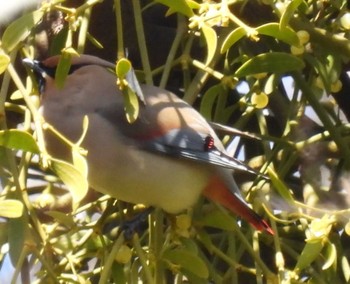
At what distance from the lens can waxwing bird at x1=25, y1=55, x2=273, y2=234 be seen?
3.96 feet

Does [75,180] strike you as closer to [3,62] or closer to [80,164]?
[80,164]

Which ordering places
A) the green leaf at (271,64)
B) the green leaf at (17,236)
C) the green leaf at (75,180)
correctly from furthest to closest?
the green leaf at (271,64) < the green leaf at (17,236) < the green leaf at (75,180)

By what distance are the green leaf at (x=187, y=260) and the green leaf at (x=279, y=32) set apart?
25cm

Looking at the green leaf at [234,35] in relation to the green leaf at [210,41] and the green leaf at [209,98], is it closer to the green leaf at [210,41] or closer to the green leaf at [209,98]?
the green leaf at [210,41]

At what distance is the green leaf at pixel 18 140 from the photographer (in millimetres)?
953

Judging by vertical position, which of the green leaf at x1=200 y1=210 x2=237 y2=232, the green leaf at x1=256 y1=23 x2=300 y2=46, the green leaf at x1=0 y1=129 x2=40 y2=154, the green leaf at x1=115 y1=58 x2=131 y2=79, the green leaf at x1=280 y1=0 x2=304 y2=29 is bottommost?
the green leaf at x1=200 y1=210 x2=237 y2=232

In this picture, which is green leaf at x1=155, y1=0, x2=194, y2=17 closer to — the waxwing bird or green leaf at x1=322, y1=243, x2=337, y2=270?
the waxwing bird

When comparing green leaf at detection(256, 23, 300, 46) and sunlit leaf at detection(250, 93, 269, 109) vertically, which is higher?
green leaf at detection(256, 23, 300, 46)

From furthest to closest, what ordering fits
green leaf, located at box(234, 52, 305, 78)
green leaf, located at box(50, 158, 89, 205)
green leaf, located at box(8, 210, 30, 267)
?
green leaf, located at box(234, 52, 305, 78)
green leaf, located at box(8, 210, 30, 267)
green leaf, located at box(50, 158, 89, 205)

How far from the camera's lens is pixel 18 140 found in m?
0.96

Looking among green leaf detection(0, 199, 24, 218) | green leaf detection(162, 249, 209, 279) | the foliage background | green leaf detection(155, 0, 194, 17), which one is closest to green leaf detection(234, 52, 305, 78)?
the foliage background

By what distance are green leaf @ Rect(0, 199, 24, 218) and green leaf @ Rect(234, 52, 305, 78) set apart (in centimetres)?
32

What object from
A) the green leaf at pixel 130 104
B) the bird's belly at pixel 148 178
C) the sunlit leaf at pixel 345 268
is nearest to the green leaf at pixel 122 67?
the green leaf at pixel 130 104

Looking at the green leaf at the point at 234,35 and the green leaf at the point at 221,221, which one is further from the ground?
the green leaf at the point at 234,35
